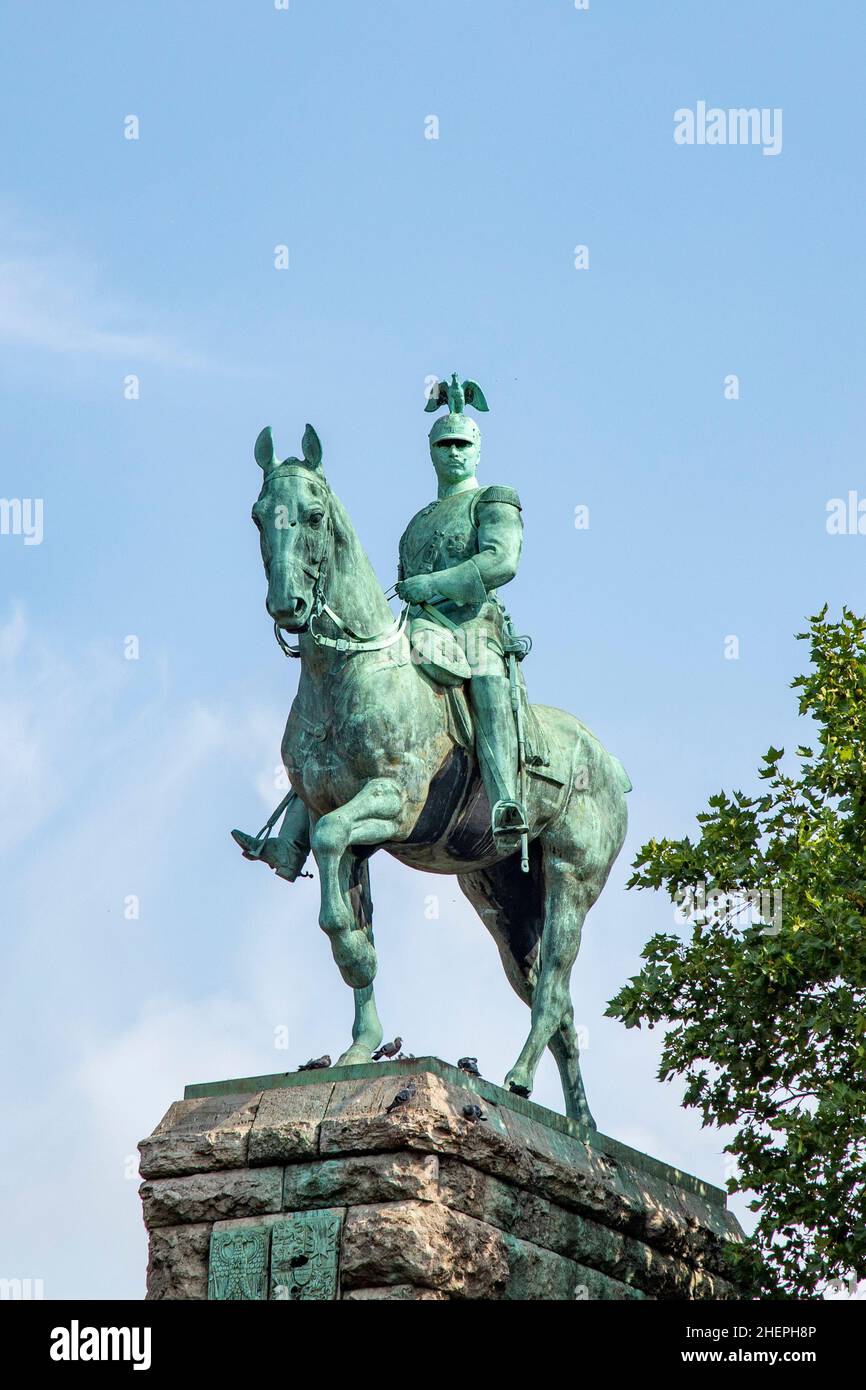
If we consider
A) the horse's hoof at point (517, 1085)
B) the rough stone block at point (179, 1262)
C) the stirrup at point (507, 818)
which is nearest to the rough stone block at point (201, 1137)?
the rough stone block at point (179, 1262)

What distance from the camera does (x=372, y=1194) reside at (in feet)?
40.8

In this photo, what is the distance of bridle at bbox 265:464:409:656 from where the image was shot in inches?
535

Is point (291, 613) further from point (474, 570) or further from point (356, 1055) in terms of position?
point (356, 1055)

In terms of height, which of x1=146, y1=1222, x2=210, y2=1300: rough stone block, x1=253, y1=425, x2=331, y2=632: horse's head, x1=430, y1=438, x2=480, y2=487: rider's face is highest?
x1=430, y1=438, x2=480, y2=487: rider's face

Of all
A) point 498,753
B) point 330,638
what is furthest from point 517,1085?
point 330,638

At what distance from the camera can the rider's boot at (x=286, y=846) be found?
1433 cm

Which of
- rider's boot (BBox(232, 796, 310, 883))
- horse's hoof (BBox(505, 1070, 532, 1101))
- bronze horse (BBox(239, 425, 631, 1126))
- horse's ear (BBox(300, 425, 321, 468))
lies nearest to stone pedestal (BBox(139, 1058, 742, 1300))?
horse's hoof (BBox(505, 1070, 532, 1101))

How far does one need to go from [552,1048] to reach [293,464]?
15.6 ft

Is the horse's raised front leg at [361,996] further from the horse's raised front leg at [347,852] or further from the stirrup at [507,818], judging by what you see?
the stirrup at [507,818]

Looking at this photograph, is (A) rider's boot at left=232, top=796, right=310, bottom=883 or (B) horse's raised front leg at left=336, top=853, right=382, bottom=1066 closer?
(B) horse's raised front leg at left=336, top=853, right=382, bottom=1066

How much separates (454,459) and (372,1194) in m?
5.72

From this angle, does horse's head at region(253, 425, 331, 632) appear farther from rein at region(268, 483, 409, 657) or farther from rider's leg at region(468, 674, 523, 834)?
rider's leg at region(468, 674, 523, 834)
